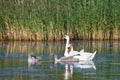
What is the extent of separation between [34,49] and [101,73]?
8.83 m

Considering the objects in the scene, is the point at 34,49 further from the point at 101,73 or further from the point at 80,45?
the point at 101,73

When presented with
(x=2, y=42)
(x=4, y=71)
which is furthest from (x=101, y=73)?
(x=2, y=42)

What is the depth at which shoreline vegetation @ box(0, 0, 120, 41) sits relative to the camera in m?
32.2

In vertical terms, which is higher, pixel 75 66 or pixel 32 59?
pixel 32 59

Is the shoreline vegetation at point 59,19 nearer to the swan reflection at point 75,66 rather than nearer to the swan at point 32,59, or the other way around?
the swan reflection at point 75,66

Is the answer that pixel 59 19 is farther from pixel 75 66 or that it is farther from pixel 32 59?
pixel 75 66

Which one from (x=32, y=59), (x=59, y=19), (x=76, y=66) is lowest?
(x=76, y=66)

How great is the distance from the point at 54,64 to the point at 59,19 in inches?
402

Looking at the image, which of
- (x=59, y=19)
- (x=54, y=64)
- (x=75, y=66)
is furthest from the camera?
(x=59, y=19)

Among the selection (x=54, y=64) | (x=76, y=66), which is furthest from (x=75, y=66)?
(x=54, y=64)

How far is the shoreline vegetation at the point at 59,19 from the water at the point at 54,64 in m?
1.38

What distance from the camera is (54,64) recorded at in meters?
22.6

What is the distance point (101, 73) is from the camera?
19875mm

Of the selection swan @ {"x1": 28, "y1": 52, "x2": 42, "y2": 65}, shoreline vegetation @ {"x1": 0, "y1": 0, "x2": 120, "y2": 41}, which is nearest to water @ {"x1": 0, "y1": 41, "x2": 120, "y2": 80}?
swan @ {"x1": 28, "y1": 52, "x2": 42, "y2": 65}
